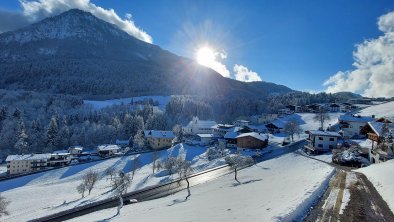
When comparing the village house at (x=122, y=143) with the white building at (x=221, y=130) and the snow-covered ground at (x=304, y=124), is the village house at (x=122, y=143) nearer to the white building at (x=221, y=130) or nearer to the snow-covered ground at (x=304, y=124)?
the white building at (x=221, y=130)

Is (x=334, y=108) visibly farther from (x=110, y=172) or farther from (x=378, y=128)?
(x=110, y=172)

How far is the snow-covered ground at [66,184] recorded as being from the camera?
5700cm

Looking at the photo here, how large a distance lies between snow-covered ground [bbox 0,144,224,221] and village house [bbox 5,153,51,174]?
1260cm

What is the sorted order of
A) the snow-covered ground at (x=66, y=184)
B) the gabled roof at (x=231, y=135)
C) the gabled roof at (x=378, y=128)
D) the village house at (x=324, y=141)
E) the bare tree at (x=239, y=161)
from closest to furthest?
the gabled roof at (x=378, y=128), the snow-covered ground at (x=66, y=184), the bare tree at (x=239, y=161), the village house at (x=324, y=141), the gabled roof at (x=231, y=135)

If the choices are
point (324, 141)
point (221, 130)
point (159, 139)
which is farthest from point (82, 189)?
point (221, 130)

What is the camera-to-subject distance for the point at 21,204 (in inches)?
2392

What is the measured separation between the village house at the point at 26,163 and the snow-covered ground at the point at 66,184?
12598mm

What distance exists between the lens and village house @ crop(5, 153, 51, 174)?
95.2 meters

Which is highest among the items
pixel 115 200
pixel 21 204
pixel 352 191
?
pixel 352 191

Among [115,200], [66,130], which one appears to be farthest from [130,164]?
[66,130]

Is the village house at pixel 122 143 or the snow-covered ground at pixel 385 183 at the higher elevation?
the snow-covered ground at pixel 385 183

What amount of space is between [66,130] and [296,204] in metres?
138

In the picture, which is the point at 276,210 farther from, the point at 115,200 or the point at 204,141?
the point at 204,141

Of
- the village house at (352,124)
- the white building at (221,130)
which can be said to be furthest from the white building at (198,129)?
the village house at (352,124)
